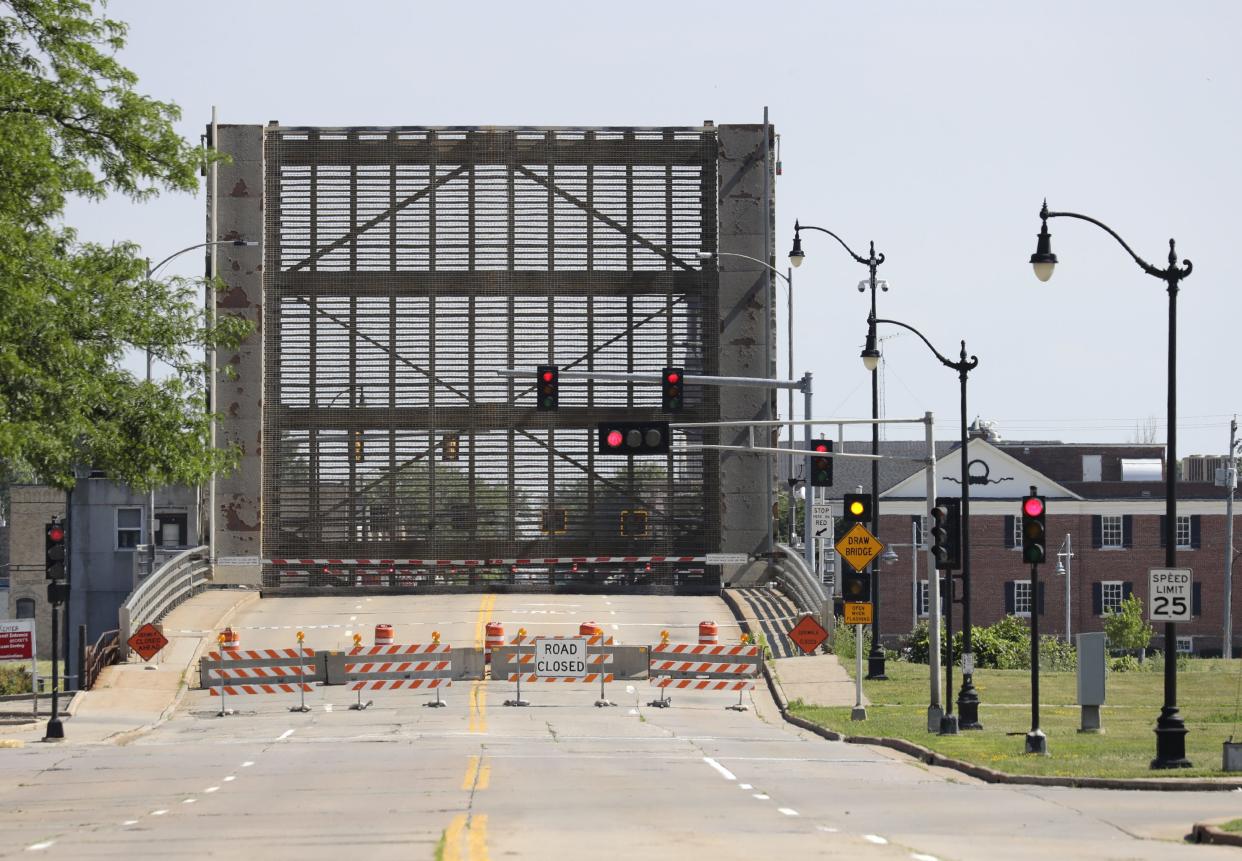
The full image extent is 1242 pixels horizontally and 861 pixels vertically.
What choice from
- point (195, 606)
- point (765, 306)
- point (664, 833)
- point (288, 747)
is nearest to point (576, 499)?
point (765, 306)

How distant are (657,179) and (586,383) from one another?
6197 mm

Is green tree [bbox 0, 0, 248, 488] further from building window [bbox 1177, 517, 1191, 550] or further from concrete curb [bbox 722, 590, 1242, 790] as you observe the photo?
building window [bbox 1177, 517, 1191, 550]

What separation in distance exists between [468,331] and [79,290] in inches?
1142

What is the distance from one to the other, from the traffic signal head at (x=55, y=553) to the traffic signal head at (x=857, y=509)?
15.6 meters

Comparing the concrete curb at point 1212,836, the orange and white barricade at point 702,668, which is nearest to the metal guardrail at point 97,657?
the orange and white barricade at point 702,668

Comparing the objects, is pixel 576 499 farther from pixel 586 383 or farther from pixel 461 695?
pixel 461 695

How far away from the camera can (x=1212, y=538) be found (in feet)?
298

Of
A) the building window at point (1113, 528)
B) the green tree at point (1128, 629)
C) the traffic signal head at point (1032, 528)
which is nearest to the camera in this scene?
the traffic signal head at point (1032, 528)

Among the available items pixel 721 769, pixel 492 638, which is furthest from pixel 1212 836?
pixel 492 638

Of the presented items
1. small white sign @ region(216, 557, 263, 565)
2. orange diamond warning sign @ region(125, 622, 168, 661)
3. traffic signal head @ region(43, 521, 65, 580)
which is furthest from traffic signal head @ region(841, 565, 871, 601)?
small white sign @ region(216, 557, 263, 565)

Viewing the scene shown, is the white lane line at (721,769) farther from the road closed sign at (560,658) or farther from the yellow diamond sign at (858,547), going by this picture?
the road closed sign at (560,658)

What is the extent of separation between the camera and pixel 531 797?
69.7 feet

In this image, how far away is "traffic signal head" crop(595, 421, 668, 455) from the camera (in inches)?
1494

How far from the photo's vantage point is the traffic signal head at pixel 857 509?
3925cm
